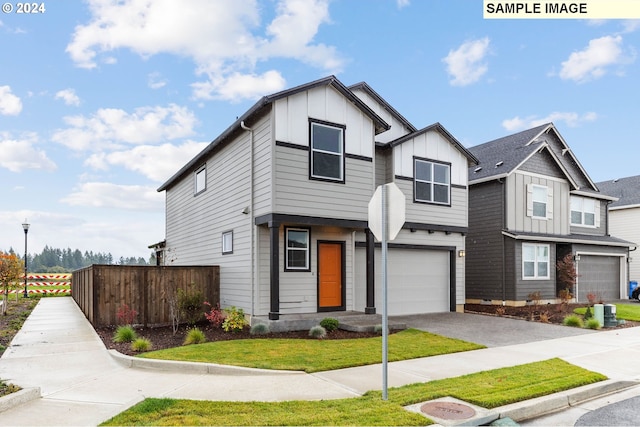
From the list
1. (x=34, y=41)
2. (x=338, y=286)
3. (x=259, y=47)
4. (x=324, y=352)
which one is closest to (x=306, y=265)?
(x=338, y=286)

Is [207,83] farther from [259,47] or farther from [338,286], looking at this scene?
[338,286]

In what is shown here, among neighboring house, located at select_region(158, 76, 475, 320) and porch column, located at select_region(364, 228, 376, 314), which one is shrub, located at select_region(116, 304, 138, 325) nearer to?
neighboring house, located at select_region(158, 76, 475, 320)

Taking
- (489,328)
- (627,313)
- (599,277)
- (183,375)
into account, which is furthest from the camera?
(599,277)

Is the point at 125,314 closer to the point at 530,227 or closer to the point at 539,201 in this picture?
the point at 530,227

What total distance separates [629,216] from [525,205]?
A: 515 inches

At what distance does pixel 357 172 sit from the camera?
44.1 feet

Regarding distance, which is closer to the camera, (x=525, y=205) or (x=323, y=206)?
(x=323, y=206)

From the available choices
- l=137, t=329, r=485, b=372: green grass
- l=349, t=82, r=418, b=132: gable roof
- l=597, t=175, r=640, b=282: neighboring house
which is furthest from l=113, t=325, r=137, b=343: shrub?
l=597, t=175, r=640, b=282: neighboring house

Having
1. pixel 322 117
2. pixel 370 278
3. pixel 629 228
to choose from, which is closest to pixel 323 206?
pixel 322 117

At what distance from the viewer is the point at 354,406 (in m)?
5.46

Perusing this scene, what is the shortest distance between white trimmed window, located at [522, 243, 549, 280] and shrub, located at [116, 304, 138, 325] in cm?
1535

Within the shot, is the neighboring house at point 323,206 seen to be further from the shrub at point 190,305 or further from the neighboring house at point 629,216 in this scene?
the neighboring house at point 629,216

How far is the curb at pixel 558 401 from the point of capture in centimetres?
562

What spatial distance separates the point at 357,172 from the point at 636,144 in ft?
69.7
